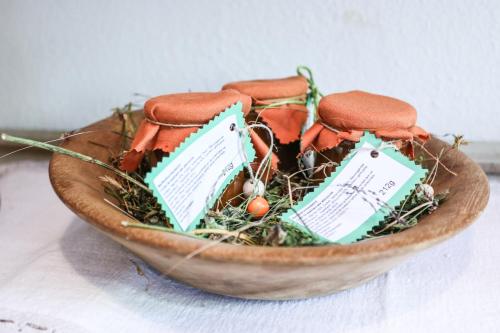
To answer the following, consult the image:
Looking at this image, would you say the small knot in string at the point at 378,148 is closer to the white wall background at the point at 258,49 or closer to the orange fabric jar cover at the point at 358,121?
the orange fabric jar cover at the point at 358,121

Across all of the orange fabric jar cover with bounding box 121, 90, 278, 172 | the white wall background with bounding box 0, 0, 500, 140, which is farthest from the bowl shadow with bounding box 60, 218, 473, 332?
the white wall background with bounding box 0, 0, 500, 140

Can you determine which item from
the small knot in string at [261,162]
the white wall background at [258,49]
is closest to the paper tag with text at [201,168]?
the small knot in string at [261,162]

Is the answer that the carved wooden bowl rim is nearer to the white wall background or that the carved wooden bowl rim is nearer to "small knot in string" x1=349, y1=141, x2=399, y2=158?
"small knot in string" x1=349, y1=141, x2=399, y2=158

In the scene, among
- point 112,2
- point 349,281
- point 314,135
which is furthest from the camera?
point 112,2

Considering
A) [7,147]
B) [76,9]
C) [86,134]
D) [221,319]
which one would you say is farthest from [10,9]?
[221,319]

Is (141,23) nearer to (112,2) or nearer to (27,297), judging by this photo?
(112,2)

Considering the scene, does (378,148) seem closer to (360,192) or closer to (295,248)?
(360,192)

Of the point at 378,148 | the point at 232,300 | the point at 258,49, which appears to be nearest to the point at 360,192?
the point at 378,148
